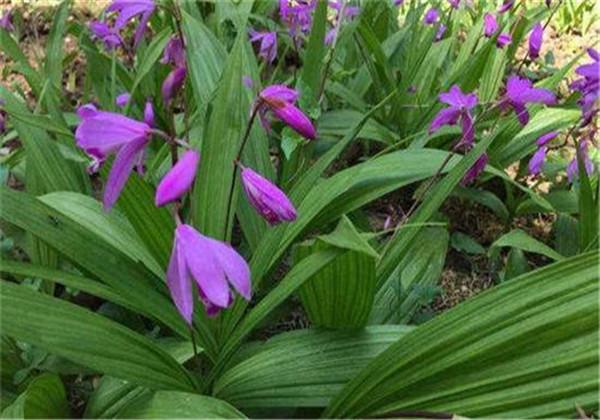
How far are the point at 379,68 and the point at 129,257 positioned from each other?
3.80 feet

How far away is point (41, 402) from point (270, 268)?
1.70ft

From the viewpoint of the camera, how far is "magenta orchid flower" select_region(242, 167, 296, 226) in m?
1.05

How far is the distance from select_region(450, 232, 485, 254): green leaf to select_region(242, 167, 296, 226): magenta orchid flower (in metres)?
0.97

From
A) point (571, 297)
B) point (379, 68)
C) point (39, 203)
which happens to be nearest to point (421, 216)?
point (571, 297)

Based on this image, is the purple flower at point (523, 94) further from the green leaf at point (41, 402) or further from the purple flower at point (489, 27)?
the green leaf at point (41, 402)

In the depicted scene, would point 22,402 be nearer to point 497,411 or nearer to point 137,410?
point 137,410

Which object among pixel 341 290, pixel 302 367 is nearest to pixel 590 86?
pixel 341 290

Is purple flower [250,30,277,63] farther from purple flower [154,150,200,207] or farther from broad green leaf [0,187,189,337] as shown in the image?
purple flower [154,150,200,207]

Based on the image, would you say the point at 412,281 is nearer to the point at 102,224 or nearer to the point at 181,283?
the point at 102,224

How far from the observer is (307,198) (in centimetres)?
147

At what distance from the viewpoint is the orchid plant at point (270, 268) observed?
1.05 metres

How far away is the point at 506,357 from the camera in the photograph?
110 centimetres

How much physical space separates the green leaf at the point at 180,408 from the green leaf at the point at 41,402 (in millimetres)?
146

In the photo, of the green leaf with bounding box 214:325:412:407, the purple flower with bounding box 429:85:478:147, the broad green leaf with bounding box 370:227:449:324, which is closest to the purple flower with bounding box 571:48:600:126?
the purple flower with bounding box 429:85:478:147
